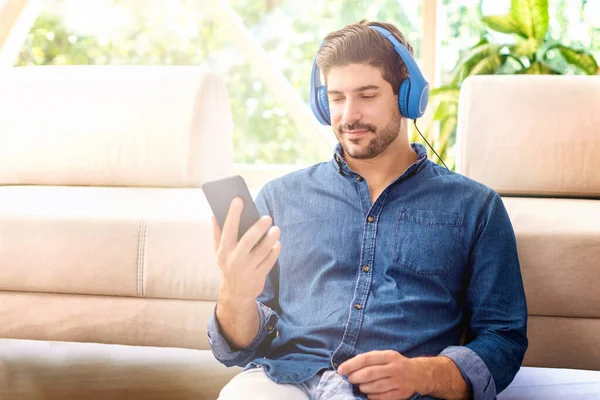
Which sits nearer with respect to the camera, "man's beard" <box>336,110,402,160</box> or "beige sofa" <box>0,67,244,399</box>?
"man's beard" <box>336,110,402,160</box>

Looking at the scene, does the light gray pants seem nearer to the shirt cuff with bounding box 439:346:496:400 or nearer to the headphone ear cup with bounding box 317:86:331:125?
the shirt cuff with bounding box 439:346:496:400

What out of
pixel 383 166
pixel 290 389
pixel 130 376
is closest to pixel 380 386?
pixel 290 389

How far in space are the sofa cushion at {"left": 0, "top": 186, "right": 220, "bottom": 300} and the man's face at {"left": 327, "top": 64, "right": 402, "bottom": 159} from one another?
0.51 m

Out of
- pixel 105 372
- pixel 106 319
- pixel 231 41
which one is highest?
pixel 231 41

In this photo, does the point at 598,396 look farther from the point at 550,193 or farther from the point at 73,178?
the point at 73,178

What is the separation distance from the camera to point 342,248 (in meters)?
1.16

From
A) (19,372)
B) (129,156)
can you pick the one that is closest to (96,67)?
(129,156)

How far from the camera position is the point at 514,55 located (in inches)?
129

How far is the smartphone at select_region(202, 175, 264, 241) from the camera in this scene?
99 cm

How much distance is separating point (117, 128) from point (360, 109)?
1.33 metres

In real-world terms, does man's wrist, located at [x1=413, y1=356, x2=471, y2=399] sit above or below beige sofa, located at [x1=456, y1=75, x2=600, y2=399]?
below

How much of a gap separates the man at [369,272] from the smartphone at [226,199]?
38mm

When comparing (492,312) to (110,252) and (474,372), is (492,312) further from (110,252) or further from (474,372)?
(110,252)

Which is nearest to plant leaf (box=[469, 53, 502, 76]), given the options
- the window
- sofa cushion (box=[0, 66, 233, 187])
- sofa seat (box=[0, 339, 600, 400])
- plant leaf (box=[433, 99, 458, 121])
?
plant leaf (box=[433, 99, 458, 121])
